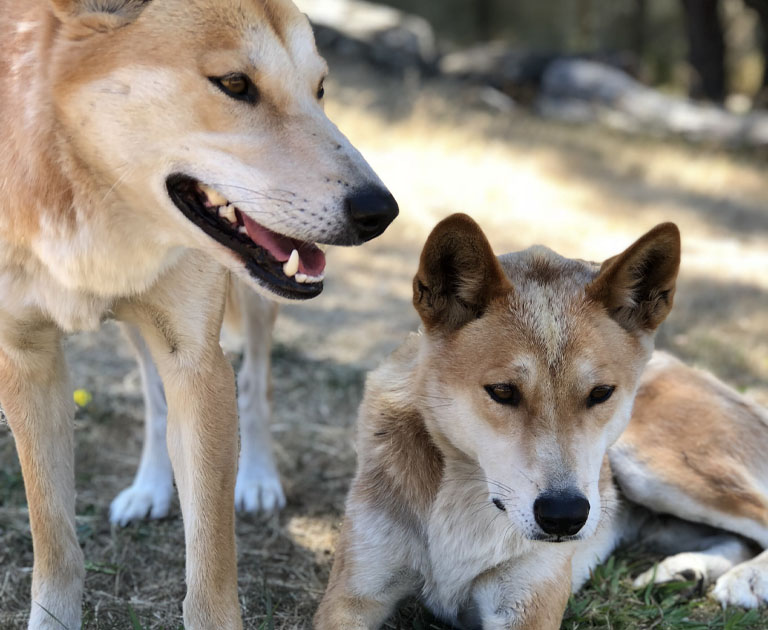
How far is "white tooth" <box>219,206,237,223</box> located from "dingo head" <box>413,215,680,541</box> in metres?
0.55

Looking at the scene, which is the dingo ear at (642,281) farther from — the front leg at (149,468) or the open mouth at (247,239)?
the front leg at (149,468)

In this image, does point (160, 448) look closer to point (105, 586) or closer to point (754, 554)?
point (105, 586)

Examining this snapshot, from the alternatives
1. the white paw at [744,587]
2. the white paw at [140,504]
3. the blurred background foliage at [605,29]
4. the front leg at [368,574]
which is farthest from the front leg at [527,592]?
the blurred background foliage at [605,29]

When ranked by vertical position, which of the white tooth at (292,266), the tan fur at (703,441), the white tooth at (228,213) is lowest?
the tan fur at (703,441)

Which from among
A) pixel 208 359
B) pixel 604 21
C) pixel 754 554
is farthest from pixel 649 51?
pixel 208 359

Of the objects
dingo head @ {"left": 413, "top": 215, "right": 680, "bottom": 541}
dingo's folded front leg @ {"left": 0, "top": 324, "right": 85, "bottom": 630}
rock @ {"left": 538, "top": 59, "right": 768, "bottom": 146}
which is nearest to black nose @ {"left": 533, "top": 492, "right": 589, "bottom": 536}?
dingo head @ {"left": 413, "top": 215, "right": 680, "bottom": 541}

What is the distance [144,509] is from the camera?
3.75m

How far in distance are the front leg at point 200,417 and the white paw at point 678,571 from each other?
144 centimetres

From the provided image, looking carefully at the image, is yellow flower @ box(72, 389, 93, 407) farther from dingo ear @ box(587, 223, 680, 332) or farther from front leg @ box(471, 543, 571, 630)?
Result: dingo ear @ box(587, 223, 680, 332)

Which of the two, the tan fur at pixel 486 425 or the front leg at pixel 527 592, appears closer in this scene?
the tan fur at pixel 486 425

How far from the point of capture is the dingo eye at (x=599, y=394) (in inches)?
104

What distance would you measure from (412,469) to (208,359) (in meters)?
0.71

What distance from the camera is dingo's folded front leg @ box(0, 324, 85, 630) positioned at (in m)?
2.77

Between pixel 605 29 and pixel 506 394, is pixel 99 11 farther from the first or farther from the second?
pixel 605 29
